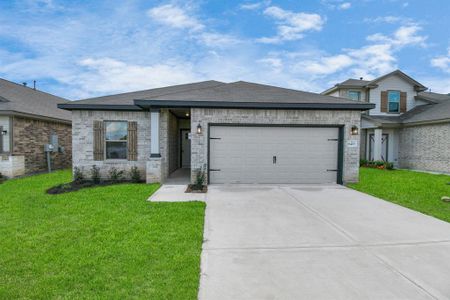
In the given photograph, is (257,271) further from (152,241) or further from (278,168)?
(278,168)

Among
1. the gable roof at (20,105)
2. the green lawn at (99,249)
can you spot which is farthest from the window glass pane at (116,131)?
the gable roof at (20,105)

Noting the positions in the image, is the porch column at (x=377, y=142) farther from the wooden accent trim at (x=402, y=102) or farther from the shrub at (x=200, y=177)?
the shrub at (x=200, y=177)

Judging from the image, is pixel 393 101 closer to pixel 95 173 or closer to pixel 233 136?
pixel 233 136

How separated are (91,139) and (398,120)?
17.2 metres

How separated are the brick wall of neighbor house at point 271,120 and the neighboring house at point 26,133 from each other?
7794 millimetres

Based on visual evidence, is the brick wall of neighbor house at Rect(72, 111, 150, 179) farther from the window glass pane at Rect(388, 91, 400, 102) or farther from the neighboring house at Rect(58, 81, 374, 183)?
the window glass pane at Rect(388, 91, 400, 102)

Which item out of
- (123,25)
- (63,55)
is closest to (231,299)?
(123,25)

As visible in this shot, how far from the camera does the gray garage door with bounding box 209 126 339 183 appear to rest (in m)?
9.16

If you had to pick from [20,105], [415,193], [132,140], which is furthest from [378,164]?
[20,105]

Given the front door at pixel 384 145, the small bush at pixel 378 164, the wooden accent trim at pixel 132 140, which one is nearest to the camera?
the wooden accent trim at pixel 132 140

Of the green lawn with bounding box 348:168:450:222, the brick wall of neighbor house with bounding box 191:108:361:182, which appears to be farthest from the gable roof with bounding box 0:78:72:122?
the green lawn with bounding box 348:168:450:222

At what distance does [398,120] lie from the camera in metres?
15.8

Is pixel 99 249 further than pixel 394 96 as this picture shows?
No

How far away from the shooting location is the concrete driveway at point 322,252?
2.75 m
